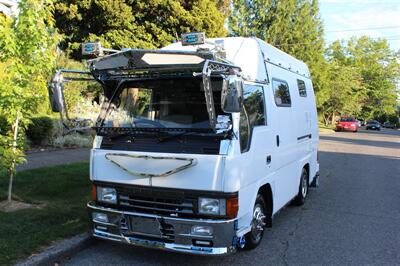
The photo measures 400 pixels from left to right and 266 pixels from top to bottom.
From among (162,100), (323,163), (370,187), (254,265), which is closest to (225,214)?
(254,265)

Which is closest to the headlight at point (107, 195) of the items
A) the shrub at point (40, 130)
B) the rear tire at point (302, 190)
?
the rear tire at point (302, 190)

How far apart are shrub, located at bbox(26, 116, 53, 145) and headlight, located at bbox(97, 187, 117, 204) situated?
851 cm

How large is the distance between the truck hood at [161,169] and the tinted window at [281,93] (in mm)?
2156

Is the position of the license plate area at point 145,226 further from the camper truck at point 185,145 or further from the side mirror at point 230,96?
the side mirror at point 230,96

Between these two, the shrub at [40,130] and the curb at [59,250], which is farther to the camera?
the shrub at [40,130]

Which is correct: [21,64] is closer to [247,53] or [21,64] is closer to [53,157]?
[247,53]

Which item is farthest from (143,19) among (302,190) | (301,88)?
(302,190)

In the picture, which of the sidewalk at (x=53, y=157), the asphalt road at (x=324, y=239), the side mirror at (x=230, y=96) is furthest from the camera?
the sidewalk at (x=53, y=157)

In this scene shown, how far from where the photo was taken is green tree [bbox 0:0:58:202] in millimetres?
6535

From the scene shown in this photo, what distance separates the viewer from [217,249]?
184 inches

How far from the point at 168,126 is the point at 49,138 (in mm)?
9550

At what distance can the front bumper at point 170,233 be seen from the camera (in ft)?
15.3

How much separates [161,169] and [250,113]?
1.33m

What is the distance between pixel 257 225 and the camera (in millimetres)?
5680
